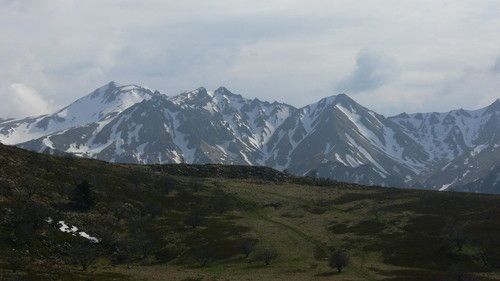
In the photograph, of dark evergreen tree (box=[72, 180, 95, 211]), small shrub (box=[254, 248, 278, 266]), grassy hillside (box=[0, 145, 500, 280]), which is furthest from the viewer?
dark evergreen tree (box=[72, 180, 95, 211])

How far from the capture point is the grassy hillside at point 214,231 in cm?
8625

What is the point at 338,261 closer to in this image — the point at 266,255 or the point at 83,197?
the point at 266,255

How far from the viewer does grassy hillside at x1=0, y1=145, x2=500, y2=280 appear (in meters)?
86.2

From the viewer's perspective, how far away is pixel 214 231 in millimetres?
118000

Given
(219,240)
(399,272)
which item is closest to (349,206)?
(219,240)

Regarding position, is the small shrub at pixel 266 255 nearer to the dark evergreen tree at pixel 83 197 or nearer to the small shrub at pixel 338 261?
the small shrub at pixel 338 261

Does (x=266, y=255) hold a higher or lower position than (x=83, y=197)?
lower

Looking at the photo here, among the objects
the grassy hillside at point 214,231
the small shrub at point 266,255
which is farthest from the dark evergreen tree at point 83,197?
the small shrub at point 266,255

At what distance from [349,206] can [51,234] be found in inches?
3397

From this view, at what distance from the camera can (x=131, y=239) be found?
340 ft

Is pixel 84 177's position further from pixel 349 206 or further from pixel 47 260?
pixel 349 206

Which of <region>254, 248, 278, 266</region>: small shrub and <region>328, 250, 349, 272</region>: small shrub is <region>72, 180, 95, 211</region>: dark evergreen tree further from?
<region>328, 250, 349, 272</region>: small shrub

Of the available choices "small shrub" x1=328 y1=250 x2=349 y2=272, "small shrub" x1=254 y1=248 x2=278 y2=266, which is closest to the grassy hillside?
"small shrub" x1=254 y1=248 x2=278 y2=266

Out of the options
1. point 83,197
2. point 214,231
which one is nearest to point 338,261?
point 214,231
